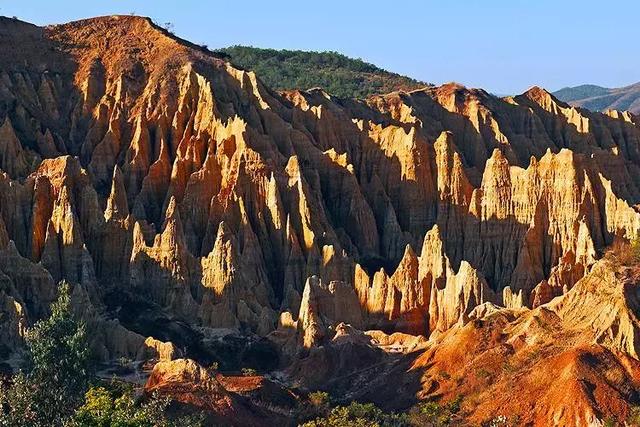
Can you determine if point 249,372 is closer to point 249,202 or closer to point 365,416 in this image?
point 365,416

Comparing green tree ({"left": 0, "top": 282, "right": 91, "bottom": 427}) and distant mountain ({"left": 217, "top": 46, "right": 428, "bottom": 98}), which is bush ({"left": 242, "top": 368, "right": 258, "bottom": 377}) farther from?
distant mountain ({"left": 217, "top": 46, "right": 428, "bottom": 98})

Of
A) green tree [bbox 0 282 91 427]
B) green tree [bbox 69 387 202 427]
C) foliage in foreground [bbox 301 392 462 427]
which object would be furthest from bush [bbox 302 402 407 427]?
green tree [bbox 69 387 202 427]

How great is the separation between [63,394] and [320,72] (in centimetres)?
10476

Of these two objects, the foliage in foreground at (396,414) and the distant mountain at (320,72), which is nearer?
the foliage in foreground at (396,414)

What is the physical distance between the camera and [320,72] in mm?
147125

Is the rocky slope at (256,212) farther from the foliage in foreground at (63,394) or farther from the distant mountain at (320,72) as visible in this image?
the distant mountain at (320,72)

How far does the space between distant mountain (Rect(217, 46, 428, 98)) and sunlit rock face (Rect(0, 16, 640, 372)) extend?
120 feet

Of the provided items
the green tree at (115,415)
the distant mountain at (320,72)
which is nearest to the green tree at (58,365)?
the green tree at (115,415)

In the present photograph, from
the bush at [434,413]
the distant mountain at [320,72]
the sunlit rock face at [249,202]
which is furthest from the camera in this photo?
the distant mountain at [320,72]

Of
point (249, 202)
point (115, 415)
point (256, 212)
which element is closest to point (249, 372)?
point (256, 212)

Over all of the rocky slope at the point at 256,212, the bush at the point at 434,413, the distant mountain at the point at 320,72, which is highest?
the distant mountain at the point at 320,72

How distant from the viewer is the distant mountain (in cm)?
13662

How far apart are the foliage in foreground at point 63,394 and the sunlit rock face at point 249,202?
12.6 meters

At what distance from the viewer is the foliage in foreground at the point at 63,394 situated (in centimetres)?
3716
